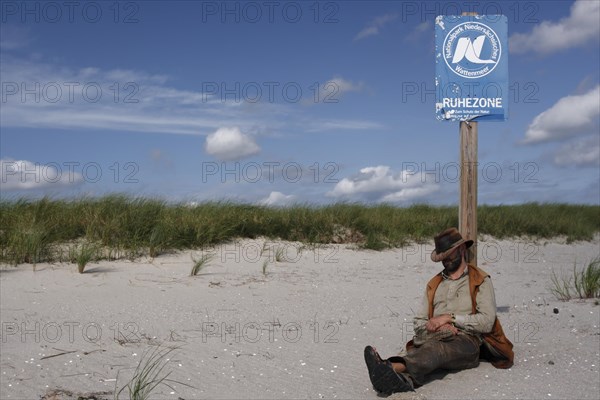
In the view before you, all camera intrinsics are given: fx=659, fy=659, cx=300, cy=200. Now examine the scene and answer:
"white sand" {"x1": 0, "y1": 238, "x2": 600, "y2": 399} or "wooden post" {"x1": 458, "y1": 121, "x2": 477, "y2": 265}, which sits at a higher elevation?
"wooden post" {"x1": 458, "y1": 121, "x2": 477, "y2": 265}

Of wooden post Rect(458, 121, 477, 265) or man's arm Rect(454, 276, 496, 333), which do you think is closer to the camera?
man's arm Rect(454, 276, 496, 333)

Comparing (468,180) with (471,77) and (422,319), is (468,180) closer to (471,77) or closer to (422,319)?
(471,77)

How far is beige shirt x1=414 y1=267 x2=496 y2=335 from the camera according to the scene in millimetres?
5213

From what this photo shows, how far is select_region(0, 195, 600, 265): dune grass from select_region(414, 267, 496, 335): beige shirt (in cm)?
478

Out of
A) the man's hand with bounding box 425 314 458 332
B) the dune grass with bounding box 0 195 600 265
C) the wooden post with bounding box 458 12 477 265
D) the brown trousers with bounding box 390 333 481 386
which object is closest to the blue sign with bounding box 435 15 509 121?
the wooden post with bounding box 458 12 477 265

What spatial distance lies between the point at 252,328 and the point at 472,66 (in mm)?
3725

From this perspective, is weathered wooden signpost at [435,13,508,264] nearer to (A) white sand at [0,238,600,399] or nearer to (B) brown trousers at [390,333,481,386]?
(A) white sand at [0,238,600,399]

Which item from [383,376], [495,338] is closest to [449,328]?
[495,338]

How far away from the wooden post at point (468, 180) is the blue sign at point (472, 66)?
15 cm

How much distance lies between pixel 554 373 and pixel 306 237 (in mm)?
6409

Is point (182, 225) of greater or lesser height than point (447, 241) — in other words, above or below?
above

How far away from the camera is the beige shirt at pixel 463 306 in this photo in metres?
5.21

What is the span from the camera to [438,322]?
522cm

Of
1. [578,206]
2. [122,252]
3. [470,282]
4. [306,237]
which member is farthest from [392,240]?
[578,206]
